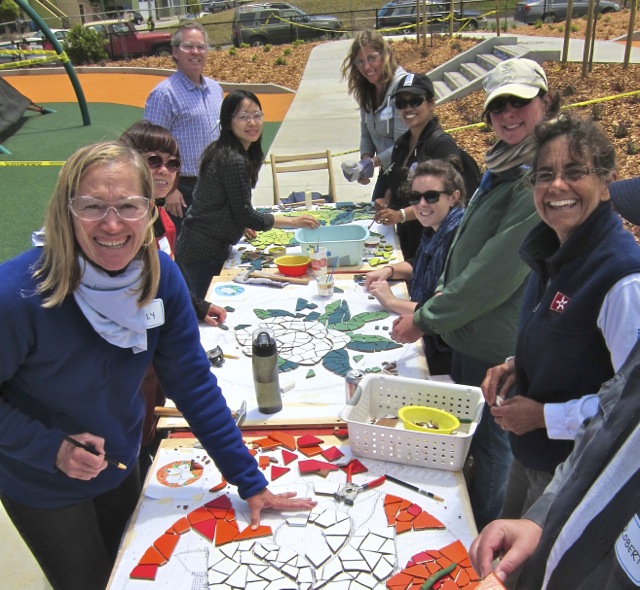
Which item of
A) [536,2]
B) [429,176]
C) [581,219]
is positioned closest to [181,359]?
[581,219]

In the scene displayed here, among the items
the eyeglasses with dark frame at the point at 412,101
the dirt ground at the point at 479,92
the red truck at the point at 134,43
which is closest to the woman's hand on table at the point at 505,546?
the dirt ground at the point at 479,92

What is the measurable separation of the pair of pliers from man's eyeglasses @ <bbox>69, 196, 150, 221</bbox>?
1057 millimetres

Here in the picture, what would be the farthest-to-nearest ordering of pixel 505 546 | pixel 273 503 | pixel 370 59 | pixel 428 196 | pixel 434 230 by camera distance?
pixel 370 59, pixel 434 230, pixel 428 196, pixel 273 503, pixel 505 546

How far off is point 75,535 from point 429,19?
23820 millimetres

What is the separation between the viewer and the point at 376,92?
4.60 meters

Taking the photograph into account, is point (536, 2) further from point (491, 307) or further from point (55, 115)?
point (491, 307)

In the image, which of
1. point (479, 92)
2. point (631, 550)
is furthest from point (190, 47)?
point (479, 92)

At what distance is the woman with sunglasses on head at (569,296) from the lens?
5.19ft

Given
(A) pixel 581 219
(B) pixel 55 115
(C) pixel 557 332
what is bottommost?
(B) pixel 55 115

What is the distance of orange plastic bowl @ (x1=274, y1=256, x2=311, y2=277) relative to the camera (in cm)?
361

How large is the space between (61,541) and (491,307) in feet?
5.78

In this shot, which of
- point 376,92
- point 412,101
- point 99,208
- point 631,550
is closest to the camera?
point 631,550

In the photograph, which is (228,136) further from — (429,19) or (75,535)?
(429,19)

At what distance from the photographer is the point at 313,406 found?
Answer: 2.38 meters
